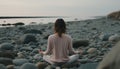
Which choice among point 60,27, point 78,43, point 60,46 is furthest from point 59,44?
point 78,43

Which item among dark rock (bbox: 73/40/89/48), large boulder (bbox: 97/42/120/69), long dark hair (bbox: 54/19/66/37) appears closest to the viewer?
large boulder (bbox: 97/42/120/69)

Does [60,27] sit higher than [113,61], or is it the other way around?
[113,61]

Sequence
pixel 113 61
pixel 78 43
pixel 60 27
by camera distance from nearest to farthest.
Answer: pixel 113 61 → pixel 60 27 → pixel 78 43

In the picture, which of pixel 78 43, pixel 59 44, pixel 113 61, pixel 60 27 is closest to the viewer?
pixel 113 61

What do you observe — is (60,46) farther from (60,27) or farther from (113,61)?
(113,61)

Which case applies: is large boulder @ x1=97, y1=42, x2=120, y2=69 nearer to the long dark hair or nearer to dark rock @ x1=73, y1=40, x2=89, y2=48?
the long dark hair

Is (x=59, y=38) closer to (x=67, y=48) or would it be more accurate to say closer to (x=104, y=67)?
(x=67, y=48)

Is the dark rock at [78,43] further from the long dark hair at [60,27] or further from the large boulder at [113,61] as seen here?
the large boulder at [113,61]

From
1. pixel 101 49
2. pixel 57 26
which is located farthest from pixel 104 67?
pixel 101 49

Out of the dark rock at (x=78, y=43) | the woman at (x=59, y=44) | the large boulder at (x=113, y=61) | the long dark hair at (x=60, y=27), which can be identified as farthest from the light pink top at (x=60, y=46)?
the dark rock at (x=78, y=43)

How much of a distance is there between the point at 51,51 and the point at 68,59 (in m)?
0.36

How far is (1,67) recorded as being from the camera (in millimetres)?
7617

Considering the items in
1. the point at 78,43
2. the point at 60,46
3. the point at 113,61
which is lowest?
the point at 78,43

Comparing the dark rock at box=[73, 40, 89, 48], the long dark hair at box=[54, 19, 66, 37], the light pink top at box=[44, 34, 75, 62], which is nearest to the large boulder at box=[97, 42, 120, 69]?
the long dark hair at box=[54, 19, 66, 37]
